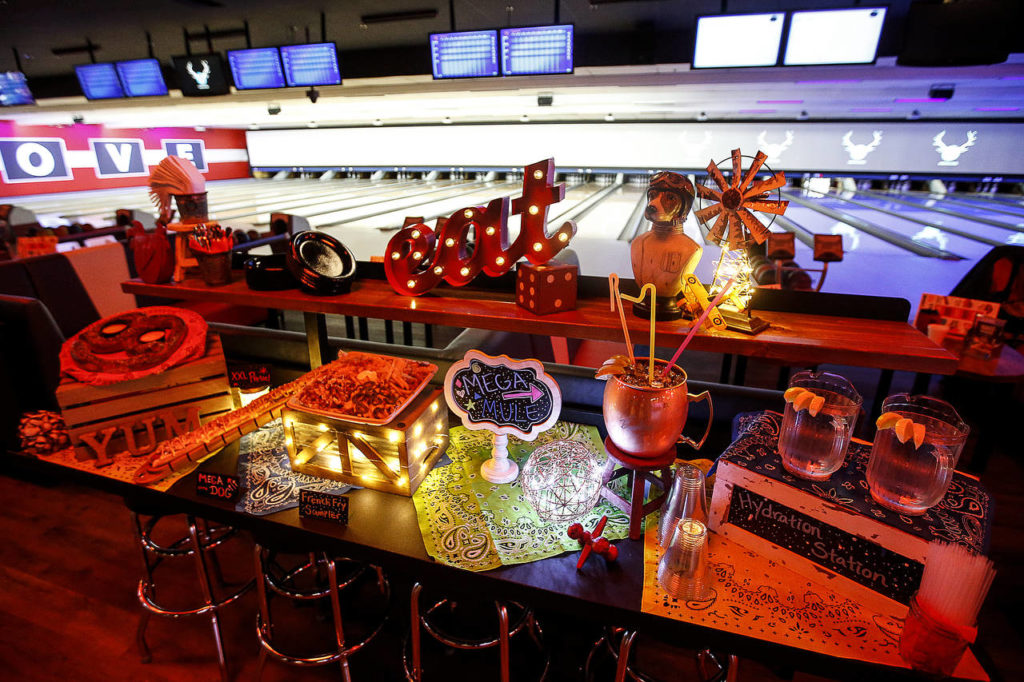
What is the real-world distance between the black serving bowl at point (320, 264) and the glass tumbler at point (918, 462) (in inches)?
55.9

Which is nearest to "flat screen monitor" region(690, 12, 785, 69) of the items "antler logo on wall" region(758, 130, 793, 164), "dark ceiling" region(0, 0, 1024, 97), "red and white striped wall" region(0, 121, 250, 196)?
"dark ceiling" region(0, 0, 1024, 97)

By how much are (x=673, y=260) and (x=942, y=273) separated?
23.1ft

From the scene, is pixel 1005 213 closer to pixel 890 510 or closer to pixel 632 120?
pixel 632 120

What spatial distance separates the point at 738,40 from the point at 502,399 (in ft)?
12.9

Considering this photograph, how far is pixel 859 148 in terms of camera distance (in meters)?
12.2

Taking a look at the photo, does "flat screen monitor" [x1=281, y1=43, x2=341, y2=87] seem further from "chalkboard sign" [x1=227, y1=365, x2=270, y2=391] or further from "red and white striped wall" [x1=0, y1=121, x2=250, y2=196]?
"red and white striped wall" [x1=0, y1=121, x2=250, y2=196]

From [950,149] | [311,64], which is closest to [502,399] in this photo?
[311,64]

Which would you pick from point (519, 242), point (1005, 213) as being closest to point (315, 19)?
point (519, 242)

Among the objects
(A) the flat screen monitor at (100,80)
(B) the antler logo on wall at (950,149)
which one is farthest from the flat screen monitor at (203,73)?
(B) the antler logo on wall at (950,149)

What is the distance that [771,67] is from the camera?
3.87m

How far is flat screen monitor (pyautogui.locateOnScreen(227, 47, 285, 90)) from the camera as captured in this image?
17.6 ft

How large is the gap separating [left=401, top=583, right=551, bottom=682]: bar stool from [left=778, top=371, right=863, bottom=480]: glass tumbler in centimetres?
80

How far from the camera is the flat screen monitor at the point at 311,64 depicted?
511cm

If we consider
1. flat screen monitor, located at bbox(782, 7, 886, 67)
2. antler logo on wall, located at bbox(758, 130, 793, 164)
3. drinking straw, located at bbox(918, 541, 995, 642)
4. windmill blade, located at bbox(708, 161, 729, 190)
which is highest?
flat screen monitor, located at bbox(782, 7, 886, 67)
